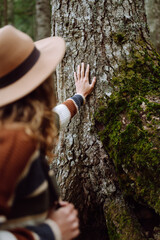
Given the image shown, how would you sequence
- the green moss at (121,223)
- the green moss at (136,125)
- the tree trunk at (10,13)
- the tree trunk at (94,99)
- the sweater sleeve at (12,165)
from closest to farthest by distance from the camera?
1. the sweater sleeve at (12,165)
2. the green moss at (136,125)
3. the green moss at (121,223)
4. the tree trunk at (94,99)
5. the tree trunk at (10,13)

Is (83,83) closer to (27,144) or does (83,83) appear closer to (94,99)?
(94,99)

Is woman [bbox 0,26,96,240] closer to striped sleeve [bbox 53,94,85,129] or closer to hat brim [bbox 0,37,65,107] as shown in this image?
hat brim [bbox 0,37,65,107]

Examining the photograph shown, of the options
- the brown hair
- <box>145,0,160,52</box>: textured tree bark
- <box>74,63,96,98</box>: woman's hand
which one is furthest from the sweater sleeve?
<box>145,0,160,52</box>: textured tree bark

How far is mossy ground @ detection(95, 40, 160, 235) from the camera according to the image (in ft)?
6.10

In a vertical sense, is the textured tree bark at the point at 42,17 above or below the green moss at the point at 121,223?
above

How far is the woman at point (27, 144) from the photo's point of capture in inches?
40.9

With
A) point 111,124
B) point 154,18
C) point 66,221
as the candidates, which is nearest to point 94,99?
point 111,124

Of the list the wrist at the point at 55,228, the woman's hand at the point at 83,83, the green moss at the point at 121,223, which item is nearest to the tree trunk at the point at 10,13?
the woman's hand at the point at 83,83

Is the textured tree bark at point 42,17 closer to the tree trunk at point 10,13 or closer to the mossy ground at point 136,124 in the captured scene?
the tree trunk at point 10,13

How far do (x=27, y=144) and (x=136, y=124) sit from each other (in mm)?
1187

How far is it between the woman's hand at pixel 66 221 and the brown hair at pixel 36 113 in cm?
37

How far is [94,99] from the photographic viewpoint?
2.36 metres

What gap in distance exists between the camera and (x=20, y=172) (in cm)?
104

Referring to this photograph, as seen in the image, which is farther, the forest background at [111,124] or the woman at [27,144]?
the forest background at [111,124]
